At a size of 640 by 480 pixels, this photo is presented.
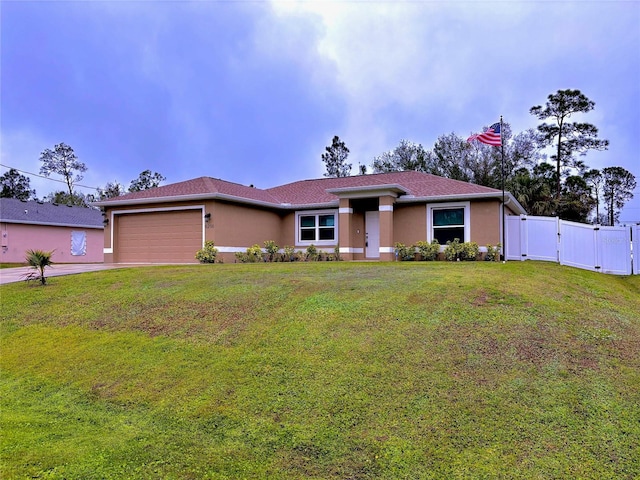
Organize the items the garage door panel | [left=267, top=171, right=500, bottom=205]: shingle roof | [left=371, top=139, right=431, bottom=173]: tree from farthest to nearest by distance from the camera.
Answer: [left=371, top=139, right=431, bottom=173]: tree < the garage door panel < [left=267, top=171, right=500, bottom=205]: shingle roof

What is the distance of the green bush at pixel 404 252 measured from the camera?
705 inches

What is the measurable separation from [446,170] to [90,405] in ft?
125

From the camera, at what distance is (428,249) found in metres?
17.6

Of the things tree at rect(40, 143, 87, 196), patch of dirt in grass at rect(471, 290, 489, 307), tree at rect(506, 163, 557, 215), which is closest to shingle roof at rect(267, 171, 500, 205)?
patch of dirt in grass at rect(471, 290, 489, 307)

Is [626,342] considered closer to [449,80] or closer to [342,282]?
[342,282]

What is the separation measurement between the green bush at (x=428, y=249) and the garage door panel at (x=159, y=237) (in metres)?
9.36

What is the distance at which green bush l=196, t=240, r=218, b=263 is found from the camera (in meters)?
17.6

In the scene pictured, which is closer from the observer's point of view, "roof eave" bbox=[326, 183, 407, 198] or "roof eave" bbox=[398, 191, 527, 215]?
"roof eave" bbox=[398, 191, 527, 215]

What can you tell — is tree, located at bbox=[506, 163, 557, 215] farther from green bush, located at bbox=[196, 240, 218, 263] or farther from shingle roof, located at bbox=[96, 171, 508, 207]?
green bush, located at bbox=[196, 240, 218, 263]

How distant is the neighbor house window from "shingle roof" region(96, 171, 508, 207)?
2.26ft

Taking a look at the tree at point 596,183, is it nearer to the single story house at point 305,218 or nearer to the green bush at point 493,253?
the single story house at point 305,218

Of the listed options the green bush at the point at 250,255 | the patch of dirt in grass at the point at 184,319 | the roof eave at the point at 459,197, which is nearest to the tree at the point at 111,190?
the green bush at the point at 250,255

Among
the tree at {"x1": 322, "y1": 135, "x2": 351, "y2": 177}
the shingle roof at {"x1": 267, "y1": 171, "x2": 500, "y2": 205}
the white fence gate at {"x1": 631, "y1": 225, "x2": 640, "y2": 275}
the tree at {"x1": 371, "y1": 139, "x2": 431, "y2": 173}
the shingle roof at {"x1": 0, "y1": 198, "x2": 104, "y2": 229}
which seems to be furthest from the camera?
the tree at {"x1": 322, "y1": 135, "x2": 351, "y2": 177}

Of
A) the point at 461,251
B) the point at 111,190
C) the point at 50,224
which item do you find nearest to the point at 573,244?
the point at 461,251
